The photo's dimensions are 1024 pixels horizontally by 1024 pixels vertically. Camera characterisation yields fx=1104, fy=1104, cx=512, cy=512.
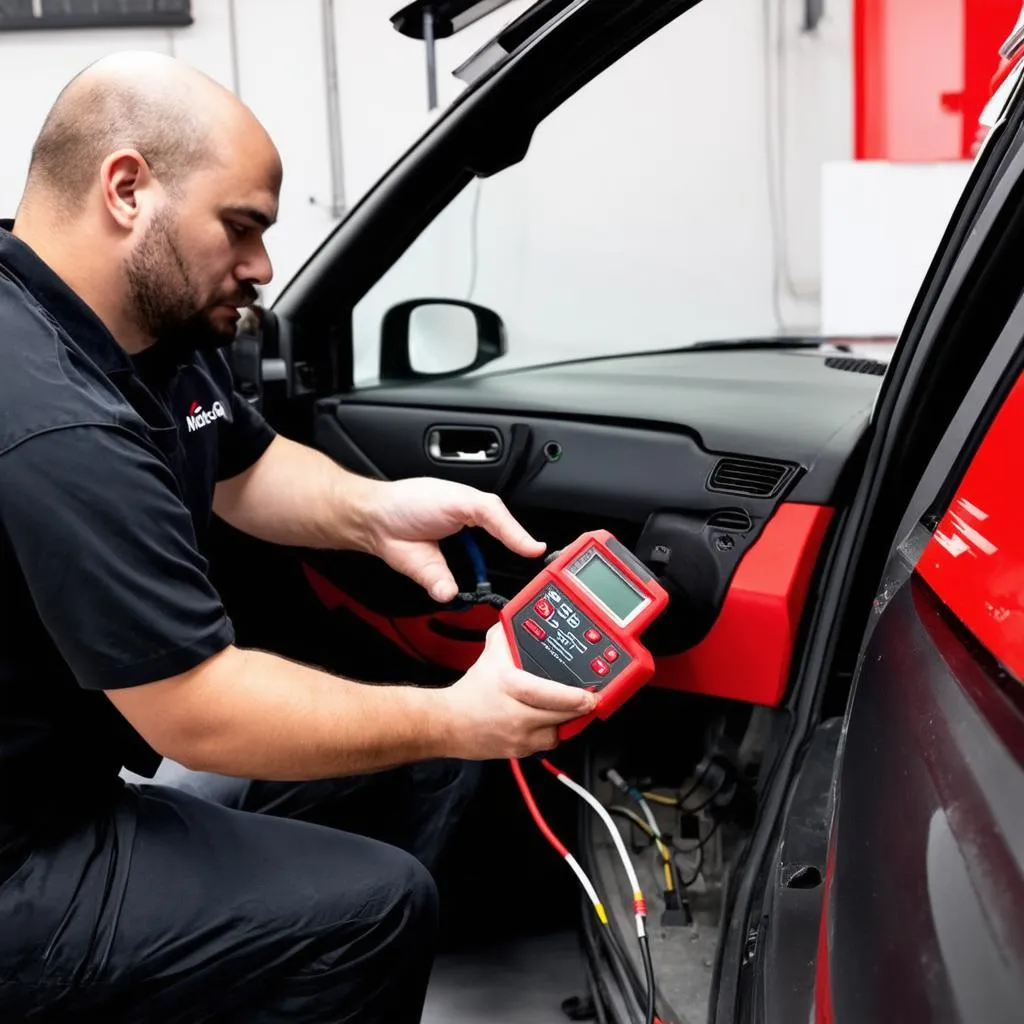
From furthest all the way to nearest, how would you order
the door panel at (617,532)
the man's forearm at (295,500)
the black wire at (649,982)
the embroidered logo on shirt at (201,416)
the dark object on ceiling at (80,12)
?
the dark object on ceiling at (80,12)
the man's forearm at (295,500)
the embroidered logo on shirt at (201,416)
the door panel at (617,532)
the black wire at (649,982)

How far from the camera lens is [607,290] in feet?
14.1

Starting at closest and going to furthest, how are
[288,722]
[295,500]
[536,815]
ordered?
[288,722] < [536,815] < [295,500]

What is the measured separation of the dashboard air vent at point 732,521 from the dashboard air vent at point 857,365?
0.62 metres

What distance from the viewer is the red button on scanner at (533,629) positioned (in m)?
1.16

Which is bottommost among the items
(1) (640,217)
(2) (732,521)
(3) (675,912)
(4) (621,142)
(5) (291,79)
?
(3) (675,912)

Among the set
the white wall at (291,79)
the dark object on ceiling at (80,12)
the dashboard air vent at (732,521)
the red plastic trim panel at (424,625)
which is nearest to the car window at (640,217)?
the white wall at (291,79)

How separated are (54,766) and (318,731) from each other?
11.7 inches

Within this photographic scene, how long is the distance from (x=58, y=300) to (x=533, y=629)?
1.98ft

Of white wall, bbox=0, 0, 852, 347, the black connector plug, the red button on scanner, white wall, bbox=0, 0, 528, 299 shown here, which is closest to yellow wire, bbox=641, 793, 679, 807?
the black connector plug

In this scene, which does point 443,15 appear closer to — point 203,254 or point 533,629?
point 203,254

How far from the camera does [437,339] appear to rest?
2.06 m

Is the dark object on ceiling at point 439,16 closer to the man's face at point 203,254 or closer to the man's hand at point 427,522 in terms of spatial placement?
the man's face at point 203,254

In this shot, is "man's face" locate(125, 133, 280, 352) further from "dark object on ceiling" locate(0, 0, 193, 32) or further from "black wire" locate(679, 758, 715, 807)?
"dark object on ceiling" locate(0, 0, 193, 32)

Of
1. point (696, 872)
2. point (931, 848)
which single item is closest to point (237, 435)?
point (696, 872)
